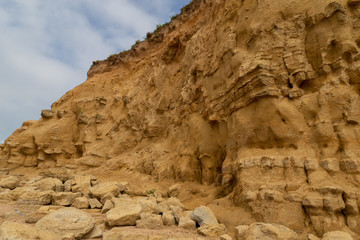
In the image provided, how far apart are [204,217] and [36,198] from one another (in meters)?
5.10

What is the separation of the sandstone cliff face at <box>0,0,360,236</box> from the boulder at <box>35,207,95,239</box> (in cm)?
321

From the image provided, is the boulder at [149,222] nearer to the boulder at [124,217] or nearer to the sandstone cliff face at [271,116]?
the boulder at [124,217]

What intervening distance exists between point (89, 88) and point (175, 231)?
48.2 ft

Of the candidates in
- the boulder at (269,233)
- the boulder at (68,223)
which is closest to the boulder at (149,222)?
the boulder at (68,223)

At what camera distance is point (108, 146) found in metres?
12.4

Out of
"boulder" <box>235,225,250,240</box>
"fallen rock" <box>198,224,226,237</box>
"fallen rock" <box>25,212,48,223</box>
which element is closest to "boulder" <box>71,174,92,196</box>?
"fallen rock" <box>25,212,48,223</box>

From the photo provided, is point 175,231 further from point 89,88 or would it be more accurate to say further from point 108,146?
point 89,88

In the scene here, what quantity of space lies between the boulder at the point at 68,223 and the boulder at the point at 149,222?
0.95m

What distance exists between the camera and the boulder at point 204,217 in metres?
4.73

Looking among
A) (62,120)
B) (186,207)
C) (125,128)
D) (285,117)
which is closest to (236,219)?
(186,207)

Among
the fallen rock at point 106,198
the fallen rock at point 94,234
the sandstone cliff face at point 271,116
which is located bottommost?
the fallen rock at point 94,234

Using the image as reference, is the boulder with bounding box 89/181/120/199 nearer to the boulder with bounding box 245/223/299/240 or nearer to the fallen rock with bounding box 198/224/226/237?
the fallen rock with bounding box 198/224/226/237

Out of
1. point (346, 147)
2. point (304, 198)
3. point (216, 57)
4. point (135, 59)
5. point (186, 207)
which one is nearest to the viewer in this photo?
point (304, 198)

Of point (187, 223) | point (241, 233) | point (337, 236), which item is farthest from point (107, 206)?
point (337, 236)
